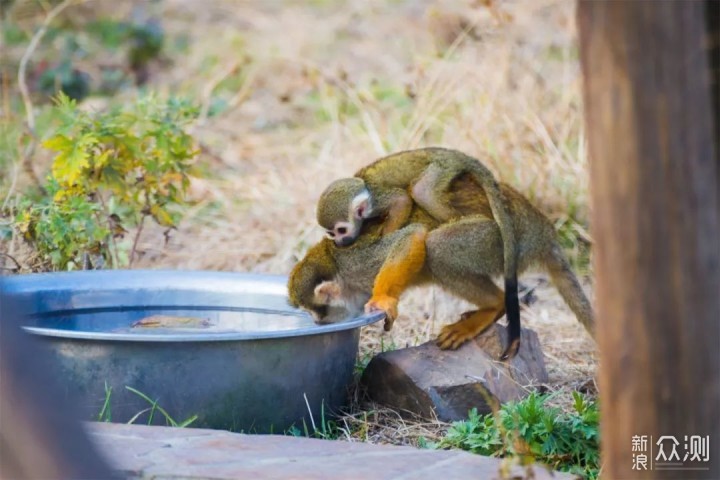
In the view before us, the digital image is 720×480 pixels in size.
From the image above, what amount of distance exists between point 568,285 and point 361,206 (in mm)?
1032

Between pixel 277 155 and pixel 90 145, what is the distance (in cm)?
394

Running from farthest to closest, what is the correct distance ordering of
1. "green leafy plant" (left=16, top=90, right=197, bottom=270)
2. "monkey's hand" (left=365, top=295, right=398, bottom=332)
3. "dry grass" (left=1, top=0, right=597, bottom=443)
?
"dry grass" (left=1, top=0, right=597, bottom=443) < "green leafy plant" (left=16, top=90, right=197, bottom=270) < "monkey's hand" (left=365, top=295, right=398, bottom=332)

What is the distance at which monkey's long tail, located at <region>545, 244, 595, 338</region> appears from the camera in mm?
4812

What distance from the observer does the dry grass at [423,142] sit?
6297 mm

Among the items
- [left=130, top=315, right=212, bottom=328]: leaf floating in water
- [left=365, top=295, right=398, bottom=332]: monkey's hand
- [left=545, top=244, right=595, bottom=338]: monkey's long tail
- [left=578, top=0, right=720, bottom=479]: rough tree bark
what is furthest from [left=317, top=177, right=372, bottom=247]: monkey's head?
[left=578, top=0, right=720, bottom=479]: rough tree bark

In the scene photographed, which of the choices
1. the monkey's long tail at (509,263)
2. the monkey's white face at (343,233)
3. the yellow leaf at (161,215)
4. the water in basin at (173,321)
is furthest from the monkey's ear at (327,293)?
the yellow leaf at (161,215)

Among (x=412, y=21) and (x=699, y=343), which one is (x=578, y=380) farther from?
(x=412, y=21)

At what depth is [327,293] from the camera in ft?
15.5

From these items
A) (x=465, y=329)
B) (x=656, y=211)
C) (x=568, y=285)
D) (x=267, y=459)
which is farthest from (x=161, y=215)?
(x=656, y=211)

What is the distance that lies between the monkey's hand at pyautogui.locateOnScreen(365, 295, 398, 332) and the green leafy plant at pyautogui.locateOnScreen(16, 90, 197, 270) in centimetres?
155

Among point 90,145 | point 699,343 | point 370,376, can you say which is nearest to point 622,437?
point 699,343

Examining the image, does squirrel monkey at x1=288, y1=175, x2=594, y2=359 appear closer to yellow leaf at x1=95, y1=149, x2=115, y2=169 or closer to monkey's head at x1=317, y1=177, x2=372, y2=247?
monkey's head at x1=317, y1=177, x2=372, y2=247

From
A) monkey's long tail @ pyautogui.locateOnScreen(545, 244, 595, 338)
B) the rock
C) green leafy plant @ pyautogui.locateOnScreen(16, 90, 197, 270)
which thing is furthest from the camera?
green leafy plant @ pyautogui.locateOnScreen(16, 90, 197, 270)

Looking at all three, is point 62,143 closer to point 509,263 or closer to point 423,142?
point 509,263
